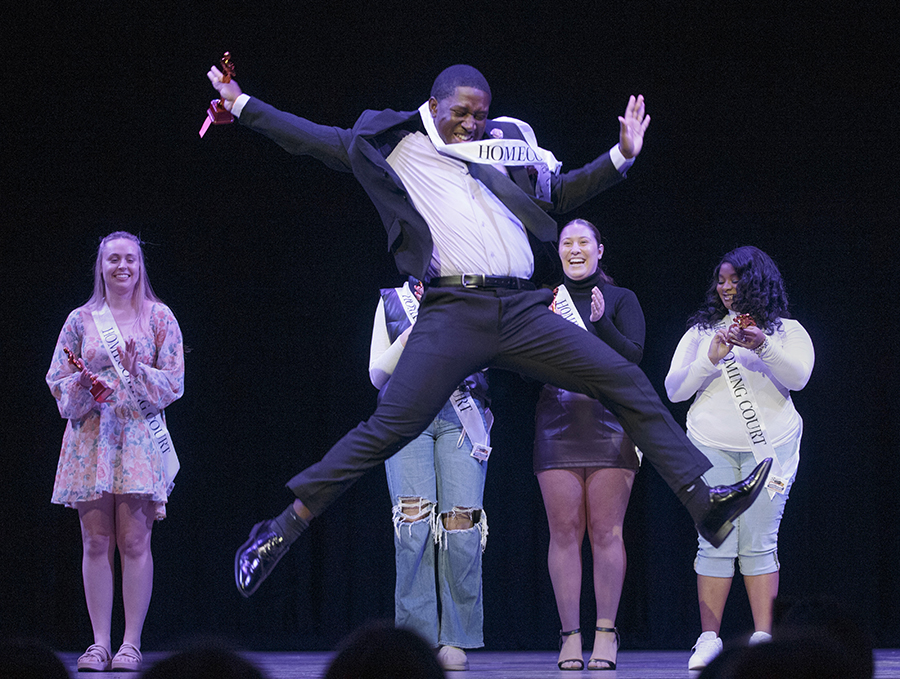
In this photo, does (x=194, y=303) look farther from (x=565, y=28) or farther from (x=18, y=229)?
(x=565, y=28)

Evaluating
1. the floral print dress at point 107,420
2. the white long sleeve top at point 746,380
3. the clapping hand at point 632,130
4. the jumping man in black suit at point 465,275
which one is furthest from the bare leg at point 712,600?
the floral print dress at point 107,420

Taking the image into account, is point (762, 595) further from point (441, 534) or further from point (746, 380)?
point (441, 534)

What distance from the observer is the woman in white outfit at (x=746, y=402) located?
393 centimetres

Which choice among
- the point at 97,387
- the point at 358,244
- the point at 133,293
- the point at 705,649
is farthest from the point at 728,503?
the point at 358,244

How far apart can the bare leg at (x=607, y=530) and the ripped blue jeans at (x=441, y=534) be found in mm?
436

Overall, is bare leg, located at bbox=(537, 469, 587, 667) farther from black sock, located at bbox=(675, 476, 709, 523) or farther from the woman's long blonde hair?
the woman's long blonde hair

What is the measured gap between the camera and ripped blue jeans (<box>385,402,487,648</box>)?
377 centimetres

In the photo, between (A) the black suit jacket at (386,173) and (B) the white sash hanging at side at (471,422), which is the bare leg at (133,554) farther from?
(A) the black suit jacket at (386,173)

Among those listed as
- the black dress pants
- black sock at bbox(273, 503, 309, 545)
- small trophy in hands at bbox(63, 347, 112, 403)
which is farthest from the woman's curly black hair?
small trophy in hands at bbox(63, 347, 112, 403)

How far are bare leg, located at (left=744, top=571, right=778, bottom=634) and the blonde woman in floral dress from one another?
7.95 feet

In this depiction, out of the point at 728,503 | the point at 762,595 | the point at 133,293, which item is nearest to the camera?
the point at 728,503

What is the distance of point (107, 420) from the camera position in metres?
4.07

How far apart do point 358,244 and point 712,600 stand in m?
2.52

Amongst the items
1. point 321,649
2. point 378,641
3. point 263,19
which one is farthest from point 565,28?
point 378,641
